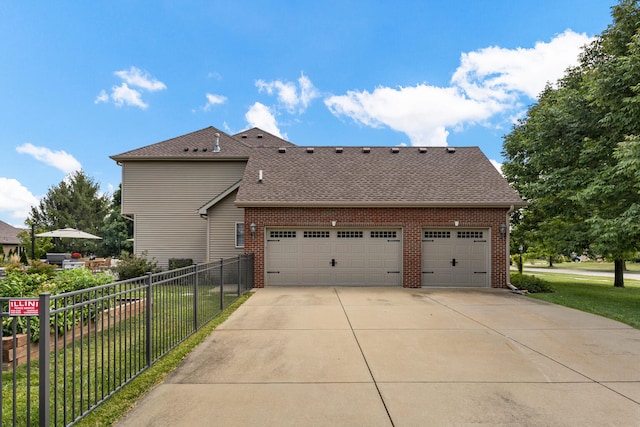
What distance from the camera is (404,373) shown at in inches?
176

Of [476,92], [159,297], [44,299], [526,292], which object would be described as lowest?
[526,292]

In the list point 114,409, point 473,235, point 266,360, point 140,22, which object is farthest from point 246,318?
point 140,22

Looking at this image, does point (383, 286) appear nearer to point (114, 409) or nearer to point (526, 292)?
point (526, 292)

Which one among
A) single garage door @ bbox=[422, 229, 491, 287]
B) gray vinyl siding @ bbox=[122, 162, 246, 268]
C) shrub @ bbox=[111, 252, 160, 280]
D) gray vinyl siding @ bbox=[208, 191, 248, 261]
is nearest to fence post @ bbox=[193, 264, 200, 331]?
shrub @ bbox=[111, 252, 160, 280]

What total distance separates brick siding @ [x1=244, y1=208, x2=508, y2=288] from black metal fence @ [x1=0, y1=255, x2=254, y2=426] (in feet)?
14.1

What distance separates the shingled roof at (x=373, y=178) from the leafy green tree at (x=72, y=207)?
3880cm

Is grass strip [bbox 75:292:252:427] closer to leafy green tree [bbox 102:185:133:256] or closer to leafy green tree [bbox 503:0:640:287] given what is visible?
leafy green tree [bbox 503:0:640:287]

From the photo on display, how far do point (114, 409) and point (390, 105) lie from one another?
2593 centimetres

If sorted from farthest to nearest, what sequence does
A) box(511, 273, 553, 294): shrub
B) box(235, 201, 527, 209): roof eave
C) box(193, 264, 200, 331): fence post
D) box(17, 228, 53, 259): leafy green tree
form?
box(17, 228, 53, 259): leafy green tree, box(235, 201, 527, 209): roof eave, box(511, 273, 553, 294): shrub, box(193, 264, 200, 331): fence post

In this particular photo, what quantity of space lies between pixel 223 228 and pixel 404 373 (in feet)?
39.8

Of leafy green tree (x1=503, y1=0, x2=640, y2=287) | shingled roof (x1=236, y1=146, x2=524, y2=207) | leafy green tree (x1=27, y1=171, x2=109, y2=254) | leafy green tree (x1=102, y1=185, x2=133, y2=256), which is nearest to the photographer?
leafy green tree (x1=503, y1=0, x2=640, y2=287)

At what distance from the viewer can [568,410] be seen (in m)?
3.55

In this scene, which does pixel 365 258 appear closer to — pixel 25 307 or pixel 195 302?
pixel 195 302

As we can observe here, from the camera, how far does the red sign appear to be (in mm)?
2768
